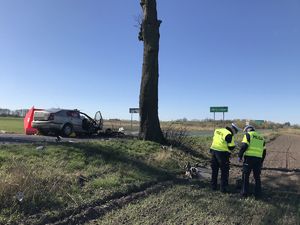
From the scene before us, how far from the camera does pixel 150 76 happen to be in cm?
1780

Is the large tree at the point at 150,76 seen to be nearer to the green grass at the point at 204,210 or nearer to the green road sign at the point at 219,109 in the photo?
the green grass at the point at 204,210

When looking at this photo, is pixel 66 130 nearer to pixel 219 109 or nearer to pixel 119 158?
pixel 219 109

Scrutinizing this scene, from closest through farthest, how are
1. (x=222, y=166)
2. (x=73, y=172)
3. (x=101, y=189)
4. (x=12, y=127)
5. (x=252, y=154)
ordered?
(x=101, y=189), (x=252, y=154), (x=73, y=172), (x=222, y=166), (x=12, y=127)

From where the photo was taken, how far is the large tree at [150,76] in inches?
699

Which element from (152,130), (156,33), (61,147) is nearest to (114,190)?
(61,147)

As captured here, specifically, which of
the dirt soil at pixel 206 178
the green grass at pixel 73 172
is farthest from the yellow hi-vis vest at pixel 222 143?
the green grass at pixel 73 172

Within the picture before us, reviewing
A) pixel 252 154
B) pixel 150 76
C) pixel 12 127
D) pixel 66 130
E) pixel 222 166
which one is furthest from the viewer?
pixel 12 127

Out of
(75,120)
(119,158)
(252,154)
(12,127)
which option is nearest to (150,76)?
(119,158)

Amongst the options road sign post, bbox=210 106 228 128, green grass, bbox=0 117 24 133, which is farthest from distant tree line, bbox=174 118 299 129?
green grass, bbox=0 117 24 133

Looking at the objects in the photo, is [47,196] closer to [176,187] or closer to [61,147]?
[176,187]

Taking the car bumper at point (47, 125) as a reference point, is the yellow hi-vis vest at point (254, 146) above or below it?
below

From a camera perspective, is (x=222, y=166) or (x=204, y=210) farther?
(x=222, y=166)

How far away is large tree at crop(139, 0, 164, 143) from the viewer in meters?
17.8

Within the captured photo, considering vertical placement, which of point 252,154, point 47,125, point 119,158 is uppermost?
point 47,125
